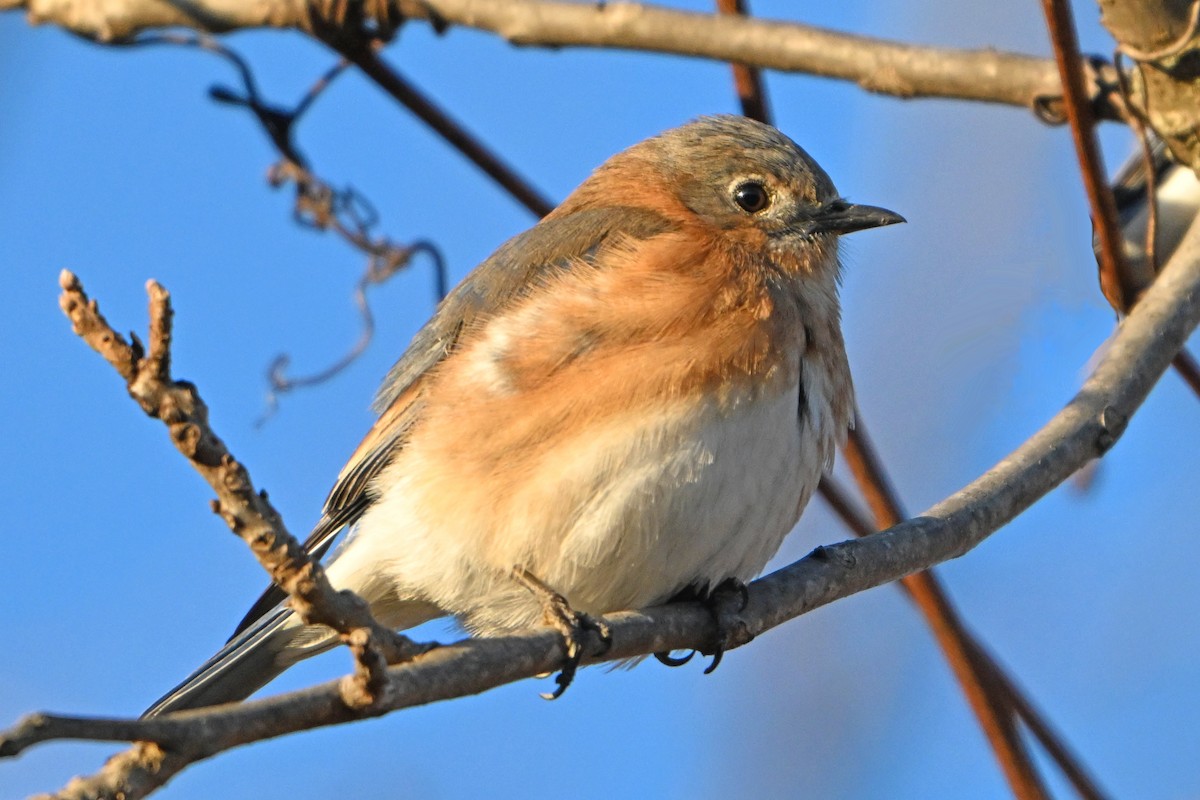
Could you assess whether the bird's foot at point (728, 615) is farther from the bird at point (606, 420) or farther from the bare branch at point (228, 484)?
the bare branch at point (228, 484)

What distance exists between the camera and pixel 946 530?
9.96ft

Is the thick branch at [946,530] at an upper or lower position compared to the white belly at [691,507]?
lower

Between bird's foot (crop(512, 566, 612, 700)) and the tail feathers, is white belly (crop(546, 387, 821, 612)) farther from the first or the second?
the tail feathers

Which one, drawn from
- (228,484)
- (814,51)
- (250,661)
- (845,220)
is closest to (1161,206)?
(845,220)

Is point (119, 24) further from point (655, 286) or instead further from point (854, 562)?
point (854, 562)

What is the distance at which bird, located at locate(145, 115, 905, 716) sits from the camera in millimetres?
3484

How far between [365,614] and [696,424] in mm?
1386

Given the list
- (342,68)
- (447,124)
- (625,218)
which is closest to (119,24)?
(342,68)

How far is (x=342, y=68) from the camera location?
4785 mm

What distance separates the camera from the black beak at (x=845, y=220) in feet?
13.6

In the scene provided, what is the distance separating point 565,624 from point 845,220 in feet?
5.66

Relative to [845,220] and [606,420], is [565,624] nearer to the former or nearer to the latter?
[606,420]

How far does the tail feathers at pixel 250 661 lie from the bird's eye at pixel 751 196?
69.7 inches

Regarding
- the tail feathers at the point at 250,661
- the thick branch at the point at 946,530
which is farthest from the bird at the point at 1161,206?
the tail feathers at the point at 250,661
